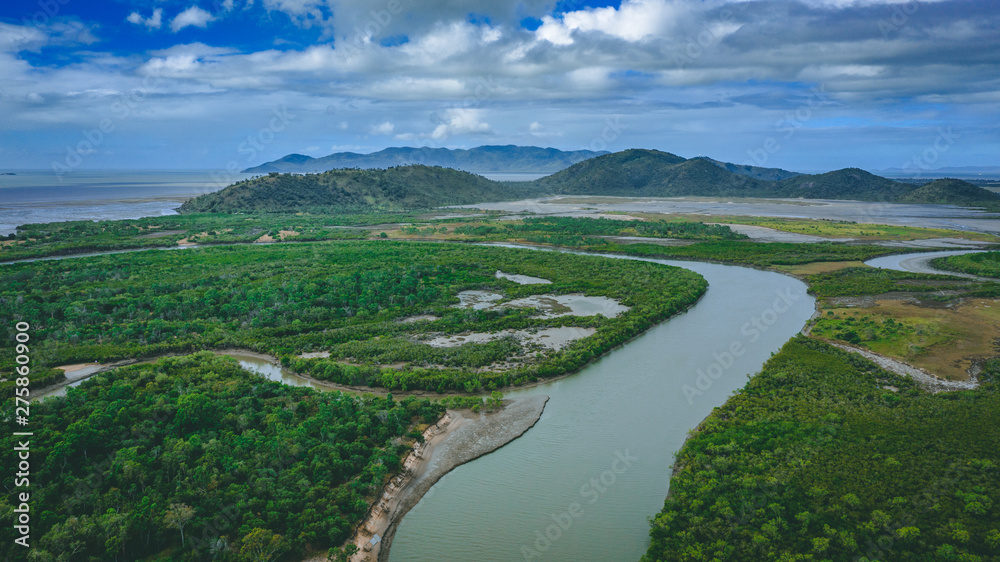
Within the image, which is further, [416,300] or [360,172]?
[360,172]

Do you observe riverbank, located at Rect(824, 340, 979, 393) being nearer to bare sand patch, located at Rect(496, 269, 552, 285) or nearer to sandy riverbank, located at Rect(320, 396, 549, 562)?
sandy riverbank, located at Rect(320, 396, 549, 562)

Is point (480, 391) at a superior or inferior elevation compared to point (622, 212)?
inferior

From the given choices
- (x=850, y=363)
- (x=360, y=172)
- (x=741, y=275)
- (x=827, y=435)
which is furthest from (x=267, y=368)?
(x=360, y=172)

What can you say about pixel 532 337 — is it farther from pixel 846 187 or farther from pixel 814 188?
pixel 846 187

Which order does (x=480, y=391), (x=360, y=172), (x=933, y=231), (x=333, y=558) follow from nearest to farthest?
(x=333, y=558) < (x=480, y=391) < (x=933, y=231) < (x=360, y=172)

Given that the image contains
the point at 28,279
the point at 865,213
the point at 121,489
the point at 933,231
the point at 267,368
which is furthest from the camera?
the point at 865,213

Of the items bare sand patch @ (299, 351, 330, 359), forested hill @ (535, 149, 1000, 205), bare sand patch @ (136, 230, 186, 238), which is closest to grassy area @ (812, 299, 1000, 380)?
bare sand patch @ (299, 351, 330, 359)

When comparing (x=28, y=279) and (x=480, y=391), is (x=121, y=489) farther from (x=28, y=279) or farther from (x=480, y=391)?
(x=28, y=279)

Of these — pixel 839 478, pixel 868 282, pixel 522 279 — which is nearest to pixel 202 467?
pixel 839 478
